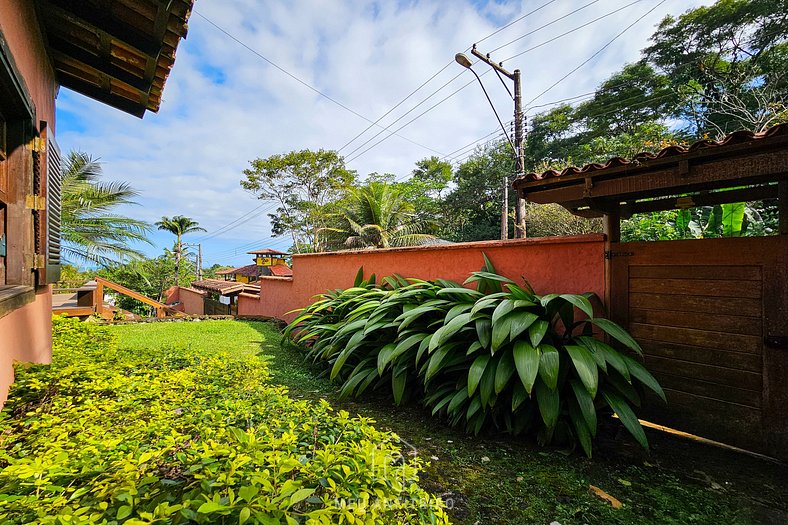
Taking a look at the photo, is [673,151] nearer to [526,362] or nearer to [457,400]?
[526,362]

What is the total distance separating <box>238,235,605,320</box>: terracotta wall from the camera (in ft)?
8.78

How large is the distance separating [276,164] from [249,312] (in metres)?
12.3

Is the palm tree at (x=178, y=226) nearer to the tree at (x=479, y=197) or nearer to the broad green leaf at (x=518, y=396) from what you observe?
the tree at (x=479, y=197)

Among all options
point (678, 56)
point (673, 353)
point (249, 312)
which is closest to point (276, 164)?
point (249, 312)

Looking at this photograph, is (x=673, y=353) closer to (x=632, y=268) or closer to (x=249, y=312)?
(x=632, y=268)

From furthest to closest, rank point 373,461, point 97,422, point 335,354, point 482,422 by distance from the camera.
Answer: point 335,354, point 482,422, point 97,422, point 373,461

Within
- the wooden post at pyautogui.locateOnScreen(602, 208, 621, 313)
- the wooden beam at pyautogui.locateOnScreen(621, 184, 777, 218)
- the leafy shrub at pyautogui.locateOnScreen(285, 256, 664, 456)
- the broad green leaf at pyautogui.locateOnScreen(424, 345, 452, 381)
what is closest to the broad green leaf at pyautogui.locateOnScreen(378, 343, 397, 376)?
the leafy shrub at pyautogui.locateOnScreen(285, 256, 664, 456)

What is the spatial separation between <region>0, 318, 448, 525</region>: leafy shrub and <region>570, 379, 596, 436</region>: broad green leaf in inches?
48.1

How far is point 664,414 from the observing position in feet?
7.67

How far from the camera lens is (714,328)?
7.20 ft

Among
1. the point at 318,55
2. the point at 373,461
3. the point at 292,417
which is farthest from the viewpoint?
the point at 318,55

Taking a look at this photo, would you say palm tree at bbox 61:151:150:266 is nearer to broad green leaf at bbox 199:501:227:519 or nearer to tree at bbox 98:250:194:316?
tree at bbox 98:250:194:316

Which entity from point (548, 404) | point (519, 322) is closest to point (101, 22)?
point (519, 322)

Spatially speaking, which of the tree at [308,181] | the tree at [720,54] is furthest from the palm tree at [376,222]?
the tree at [720,54]
